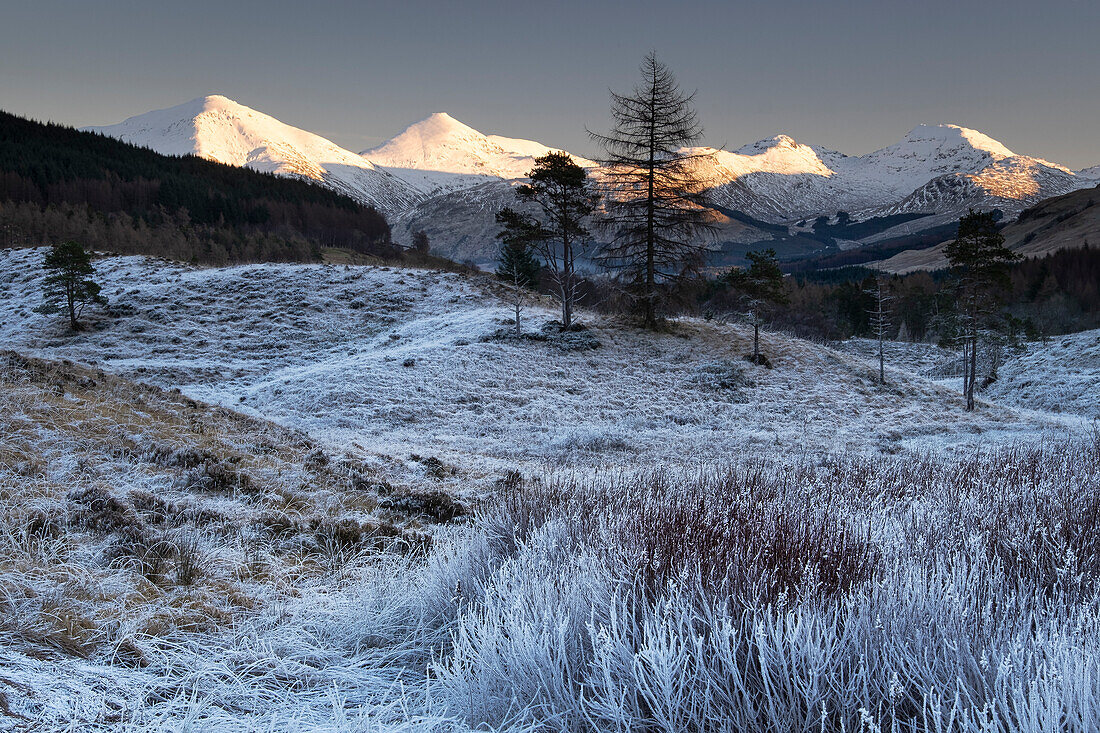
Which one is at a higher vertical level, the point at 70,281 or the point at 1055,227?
the point at 1055,227

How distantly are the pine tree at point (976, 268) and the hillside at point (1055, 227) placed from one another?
410 ft

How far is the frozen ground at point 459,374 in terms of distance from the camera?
16047 millimetres

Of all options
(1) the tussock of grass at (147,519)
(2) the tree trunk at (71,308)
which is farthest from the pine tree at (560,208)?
(2) the tree trunk at (71,308)

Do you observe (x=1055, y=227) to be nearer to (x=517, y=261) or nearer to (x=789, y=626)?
(x=517, y=261)

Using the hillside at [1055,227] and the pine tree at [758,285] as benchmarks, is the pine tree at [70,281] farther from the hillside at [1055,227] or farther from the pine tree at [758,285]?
the hillside at [1055,227]

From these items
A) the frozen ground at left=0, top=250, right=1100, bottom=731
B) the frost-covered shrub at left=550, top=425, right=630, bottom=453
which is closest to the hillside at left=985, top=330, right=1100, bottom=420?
the frozen ground at left=0, top=250, right=1100, bottom=731

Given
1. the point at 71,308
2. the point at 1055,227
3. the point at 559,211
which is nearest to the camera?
the point at 71,308

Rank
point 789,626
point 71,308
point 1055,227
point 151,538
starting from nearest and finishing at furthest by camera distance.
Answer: point 789,626
point 151,538
point 71,308
point 1055,227

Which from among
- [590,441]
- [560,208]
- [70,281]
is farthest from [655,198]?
[70,281]

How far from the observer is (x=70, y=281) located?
87.7 feet

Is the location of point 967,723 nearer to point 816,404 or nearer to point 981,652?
point 981,652

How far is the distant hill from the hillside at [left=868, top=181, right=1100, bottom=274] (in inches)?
5029

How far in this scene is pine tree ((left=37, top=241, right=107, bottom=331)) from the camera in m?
25.7

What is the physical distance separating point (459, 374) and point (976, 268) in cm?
2286
